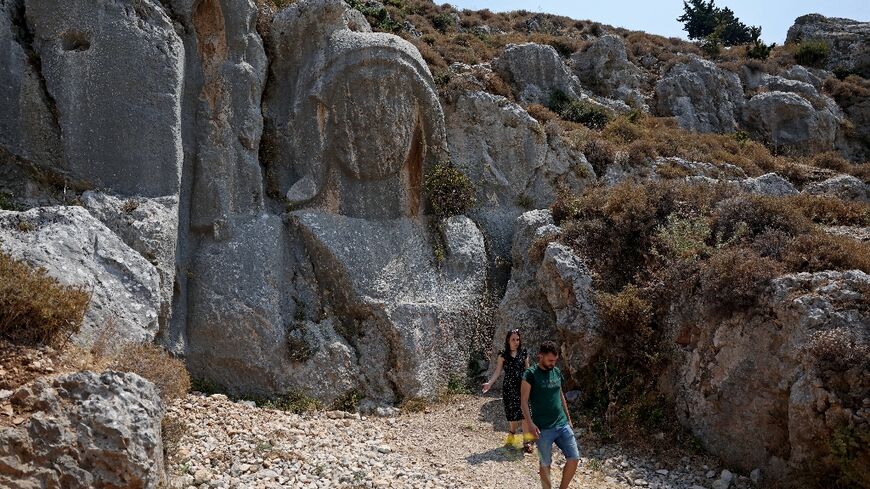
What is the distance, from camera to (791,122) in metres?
21.2

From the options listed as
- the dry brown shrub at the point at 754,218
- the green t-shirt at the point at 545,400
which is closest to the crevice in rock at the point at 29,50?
the green t-shirt at the point at 545,400

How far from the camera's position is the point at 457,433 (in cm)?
914

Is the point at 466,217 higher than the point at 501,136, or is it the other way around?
the point at 501,136

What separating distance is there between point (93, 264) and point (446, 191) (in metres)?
6.51

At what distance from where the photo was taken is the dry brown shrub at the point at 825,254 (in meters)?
8.35

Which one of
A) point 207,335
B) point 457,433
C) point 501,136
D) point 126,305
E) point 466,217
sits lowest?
point 457,433

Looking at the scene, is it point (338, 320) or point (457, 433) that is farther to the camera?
point (338, 320)

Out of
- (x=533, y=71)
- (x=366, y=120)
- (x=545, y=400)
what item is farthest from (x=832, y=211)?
(x=533, y=71)

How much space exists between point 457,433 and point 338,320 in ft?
9.29

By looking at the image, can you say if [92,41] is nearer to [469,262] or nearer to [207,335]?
[207,335]

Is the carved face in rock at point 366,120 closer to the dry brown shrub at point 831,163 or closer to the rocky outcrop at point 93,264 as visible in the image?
the rocky outcrop at point 93,264

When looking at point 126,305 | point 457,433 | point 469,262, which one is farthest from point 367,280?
point 126,305

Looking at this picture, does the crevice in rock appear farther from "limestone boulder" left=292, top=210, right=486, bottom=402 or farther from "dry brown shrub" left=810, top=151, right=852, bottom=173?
"dry brown shrub" left=810, top=151, right=852, bottom=173

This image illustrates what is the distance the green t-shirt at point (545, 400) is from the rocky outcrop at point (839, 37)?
26.4 metres
